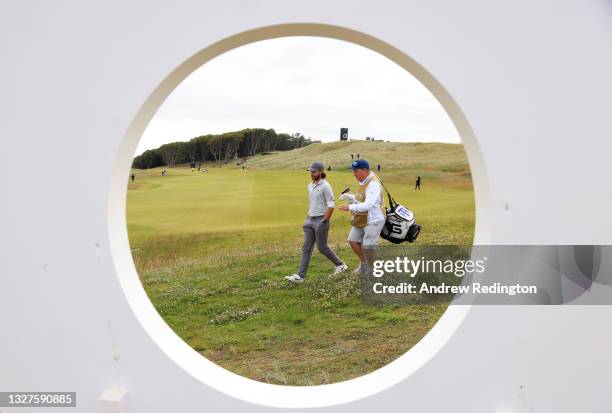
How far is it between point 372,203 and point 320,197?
0.84 m

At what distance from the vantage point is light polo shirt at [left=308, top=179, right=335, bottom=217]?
429 cm

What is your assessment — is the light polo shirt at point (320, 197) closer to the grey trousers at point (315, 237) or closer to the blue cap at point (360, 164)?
the grey trousers at point (315, 237)

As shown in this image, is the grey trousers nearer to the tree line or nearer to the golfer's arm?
the golfer's arm

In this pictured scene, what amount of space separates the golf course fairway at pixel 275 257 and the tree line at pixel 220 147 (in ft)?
0.42

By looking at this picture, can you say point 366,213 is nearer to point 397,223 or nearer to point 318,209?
point 397,223

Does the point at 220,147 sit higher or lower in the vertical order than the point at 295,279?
higher

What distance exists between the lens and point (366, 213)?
402cm

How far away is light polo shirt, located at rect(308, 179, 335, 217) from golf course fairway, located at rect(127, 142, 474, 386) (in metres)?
0.86

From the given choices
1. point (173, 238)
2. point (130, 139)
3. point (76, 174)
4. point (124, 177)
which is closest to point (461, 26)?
point (130, 139)

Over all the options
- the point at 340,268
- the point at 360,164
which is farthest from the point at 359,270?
the point at 360,164

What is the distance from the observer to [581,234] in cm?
169

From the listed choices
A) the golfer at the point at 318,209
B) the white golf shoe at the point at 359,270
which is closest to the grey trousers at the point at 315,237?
the golfer at the point at 318,209

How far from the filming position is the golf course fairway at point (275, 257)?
3775 mm

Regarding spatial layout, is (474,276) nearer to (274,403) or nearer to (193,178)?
(274,403)
